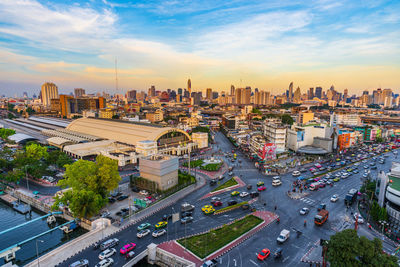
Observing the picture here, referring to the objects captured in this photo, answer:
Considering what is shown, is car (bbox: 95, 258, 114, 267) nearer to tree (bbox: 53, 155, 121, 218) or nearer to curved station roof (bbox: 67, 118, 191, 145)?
tree (bbox: 53, 155, 121, 218)

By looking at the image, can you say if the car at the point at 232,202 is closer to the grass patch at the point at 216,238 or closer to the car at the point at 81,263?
the grass patch at the point at 216,238

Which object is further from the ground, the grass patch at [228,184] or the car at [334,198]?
the car at [334,198]

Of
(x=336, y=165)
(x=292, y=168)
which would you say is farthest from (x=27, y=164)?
(x=336, y=165)

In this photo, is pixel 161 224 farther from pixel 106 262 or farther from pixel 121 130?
pixel 121 130

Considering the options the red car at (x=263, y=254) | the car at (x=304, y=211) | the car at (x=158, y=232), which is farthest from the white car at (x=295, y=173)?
the car at (x=158, y=232)

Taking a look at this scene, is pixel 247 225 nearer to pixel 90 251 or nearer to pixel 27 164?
pixel 90 251

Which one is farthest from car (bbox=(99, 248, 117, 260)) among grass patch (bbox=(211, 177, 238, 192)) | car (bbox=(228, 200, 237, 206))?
grass patch (bbox=(211, 177, 238, 192))

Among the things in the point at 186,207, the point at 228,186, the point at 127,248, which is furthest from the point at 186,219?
the point at 228,186
